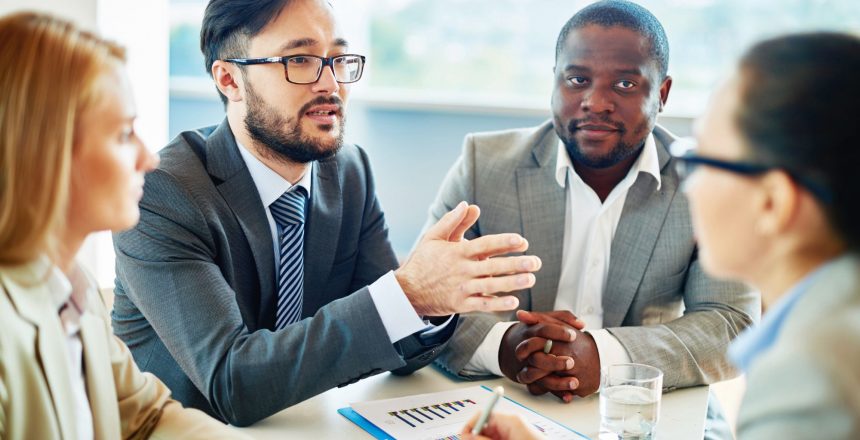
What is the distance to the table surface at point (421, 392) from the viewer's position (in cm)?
150

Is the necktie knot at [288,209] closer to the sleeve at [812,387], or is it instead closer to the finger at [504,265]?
the finger at [504,265]

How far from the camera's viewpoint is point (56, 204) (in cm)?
109

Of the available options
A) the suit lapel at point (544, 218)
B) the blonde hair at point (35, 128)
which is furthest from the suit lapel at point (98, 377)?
the suit lapel at point (544, 218)

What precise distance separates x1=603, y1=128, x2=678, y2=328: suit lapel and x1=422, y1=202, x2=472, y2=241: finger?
0.58 m

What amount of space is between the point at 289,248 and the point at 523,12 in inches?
139

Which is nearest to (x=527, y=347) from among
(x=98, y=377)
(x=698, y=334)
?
(x=698, y=334)

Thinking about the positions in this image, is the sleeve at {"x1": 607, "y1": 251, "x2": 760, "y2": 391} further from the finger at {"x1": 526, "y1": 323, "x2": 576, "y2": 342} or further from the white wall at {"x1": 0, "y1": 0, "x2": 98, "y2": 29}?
the white wall at {"x1": 0, "y1": 0, "x2": 98, "y2": 29}

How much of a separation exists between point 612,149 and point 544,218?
0.24 m

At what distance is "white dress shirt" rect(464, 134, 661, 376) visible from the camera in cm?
214

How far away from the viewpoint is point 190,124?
218 inches

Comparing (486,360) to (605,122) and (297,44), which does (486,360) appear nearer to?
(605,122)

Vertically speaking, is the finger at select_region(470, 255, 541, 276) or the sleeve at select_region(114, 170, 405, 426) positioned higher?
the finger at select_region(470, 255, 541, 276)

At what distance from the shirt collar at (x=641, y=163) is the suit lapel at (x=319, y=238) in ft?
1.87

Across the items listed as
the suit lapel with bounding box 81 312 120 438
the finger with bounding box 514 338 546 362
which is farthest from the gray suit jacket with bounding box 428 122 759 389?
the suit lapel with bounding box 81 312 120 438
